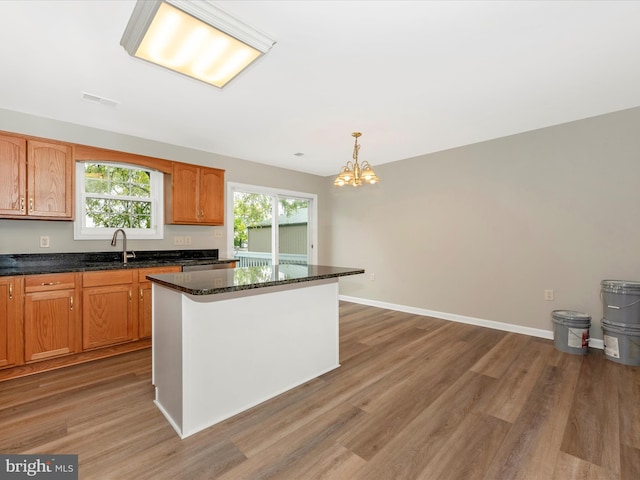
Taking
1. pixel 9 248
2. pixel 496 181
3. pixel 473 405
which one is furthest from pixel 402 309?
pixel 9 248

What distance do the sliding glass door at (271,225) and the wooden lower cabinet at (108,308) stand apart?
1.75 m

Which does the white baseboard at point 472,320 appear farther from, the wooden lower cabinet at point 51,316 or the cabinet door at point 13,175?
the cabinet door at point 13,175

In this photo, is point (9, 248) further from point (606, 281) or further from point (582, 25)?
point (606, 281)

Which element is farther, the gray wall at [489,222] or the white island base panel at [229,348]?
the gray wall at [489,222]

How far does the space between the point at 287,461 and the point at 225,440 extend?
16.7 inches

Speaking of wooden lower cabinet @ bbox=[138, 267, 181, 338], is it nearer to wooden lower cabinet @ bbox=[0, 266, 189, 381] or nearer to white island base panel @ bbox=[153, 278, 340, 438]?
wooden lower cabinet @ bbox=[0, 266, 189, 381]

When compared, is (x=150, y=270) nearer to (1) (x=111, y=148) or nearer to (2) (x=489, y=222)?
(1) (x=111, y=148)

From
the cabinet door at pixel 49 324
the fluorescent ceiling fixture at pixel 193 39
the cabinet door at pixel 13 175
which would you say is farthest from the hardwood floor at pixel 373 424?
the fluorescent ceiling fixture at pixel 193 39

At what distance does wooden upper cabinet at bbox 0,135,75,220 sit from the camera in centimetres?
276

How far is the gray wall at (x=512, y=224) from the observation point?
314cm

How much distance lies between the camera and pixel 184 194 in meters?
3.91

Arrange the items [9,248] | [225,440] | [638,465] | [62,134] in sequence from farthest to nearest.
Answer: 1. [62,134]
2. [9,248]
3. [225,440]
4. [638,465]

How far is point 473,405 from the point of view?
2148 mm

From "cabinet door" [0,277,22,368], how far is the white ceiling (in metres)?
1.71
